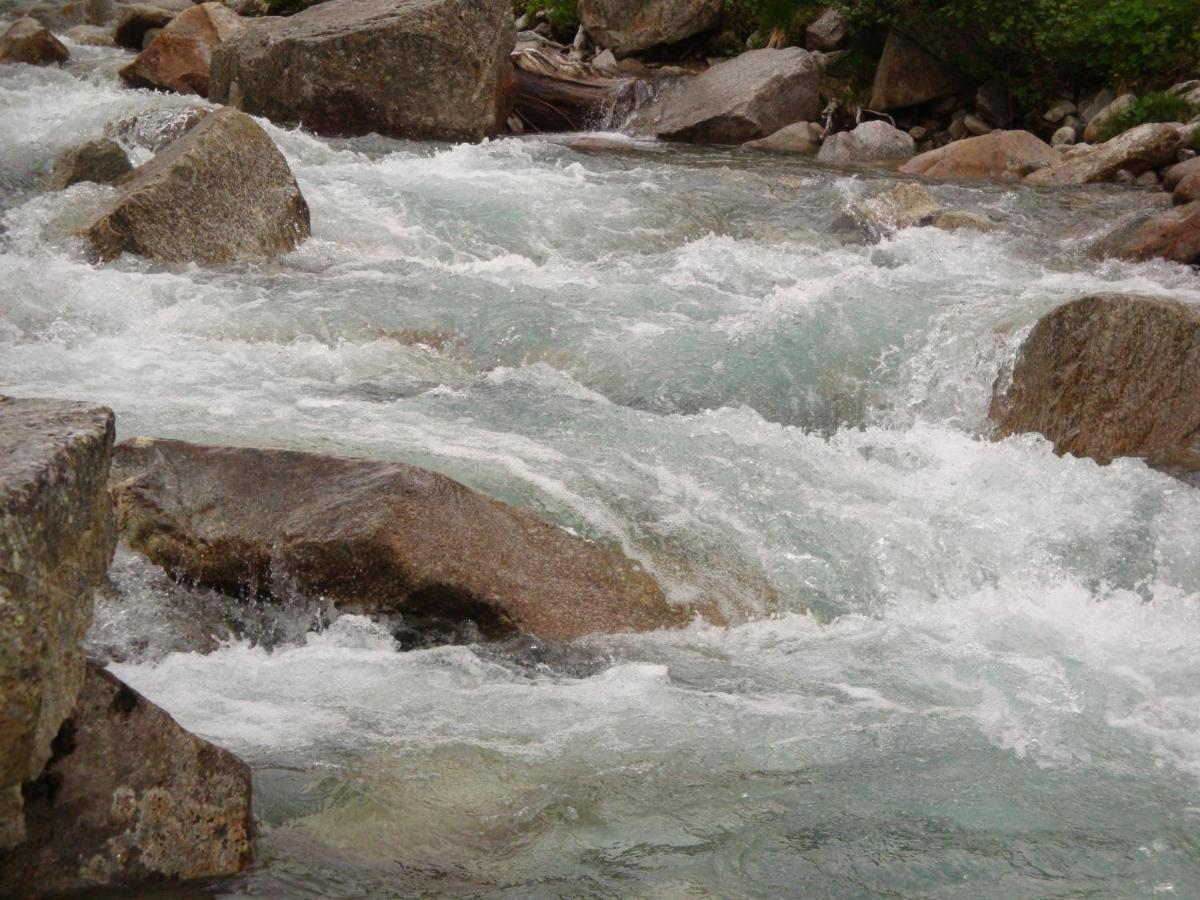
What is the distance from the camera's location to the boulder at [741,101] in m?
14.3

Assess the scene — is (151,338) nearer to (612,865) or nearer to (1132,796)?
(612,865)

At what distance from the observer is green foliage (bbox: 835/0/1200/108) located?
1371cm

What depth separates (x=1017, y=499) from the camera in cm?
619

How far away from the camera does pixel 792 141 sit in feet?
46.7

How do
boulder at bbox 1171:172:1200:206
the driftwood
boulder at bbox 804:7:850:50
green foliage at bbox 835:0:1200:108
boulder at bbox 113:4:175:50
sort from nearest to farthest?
boulder at bbox 1171:172:1200:206 < green foliage at bbox 835:0:1200:108 < the driftwood < boulder at bbox 804:7:850:50 < boulder at bbox 113:4:175:50

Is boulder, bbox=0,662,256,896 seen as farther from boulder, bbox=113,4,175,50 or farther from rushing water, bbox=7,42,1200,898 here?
boulder, bbox=113,4,175,50

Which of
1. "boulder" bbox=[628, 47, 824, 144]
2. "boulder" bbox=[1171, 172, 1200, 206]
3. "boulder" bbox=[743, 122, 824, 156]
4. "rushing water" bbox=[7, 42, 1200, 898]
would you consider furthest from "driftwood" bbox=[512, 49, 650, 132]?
"boulder" bbox=[1171, 172, 1200, 206]

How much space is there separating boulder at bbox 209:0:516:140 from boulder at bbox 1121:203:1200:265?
641 cm

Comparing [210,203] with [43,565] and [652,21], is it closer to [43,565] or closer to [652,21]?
[43,565]

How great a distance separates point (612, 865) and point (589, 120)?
41.8 ft

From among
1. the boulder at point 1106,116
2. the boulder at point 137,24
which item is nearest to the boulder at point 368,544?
the boulder at point 1106,116

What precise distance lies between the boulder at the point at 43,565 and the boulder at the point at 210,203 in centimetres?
528

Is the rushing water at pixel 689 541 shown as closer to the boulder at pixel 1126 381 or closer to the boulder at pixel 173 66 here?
the boulder at pixel 1126 381

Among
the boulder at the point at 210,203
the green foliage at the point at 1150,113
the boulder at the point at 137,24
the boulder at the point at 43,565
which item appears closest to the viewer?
the boulder at the point at 43,565
